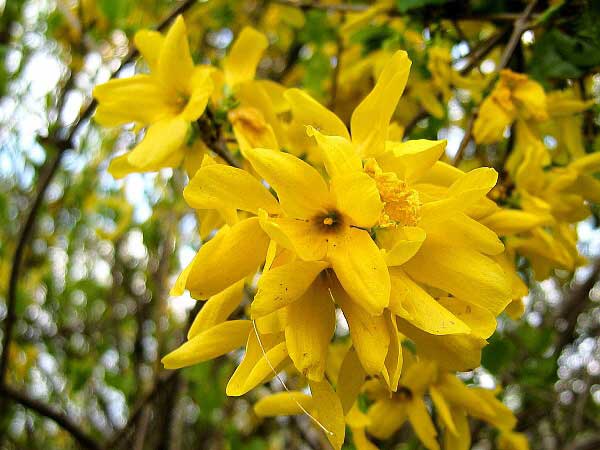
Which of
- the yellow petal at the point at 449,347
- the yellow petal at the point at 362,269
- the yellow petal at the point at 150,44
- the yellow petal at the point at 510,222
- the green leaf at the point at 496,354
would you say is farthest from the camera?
the green leaf at the point at 496,354

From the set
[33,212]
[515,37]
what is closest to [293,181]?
[515,37]

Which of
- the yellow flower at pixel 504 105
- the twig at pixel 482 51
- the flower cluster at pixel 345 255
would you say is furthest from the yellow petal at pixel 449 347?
the twig at pixel 482 51

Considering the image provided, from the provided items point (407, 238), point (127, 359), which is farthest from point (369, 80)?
point (127, 359)

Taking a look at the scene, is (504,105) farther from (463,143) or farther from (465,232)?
(465,232)

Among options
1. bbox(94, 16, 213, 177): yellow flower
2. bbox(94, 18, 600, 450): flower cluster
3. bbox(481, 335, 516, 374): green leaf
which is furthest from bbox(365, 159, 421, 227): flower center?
bbox(481, 335, 516, 374): green leaf

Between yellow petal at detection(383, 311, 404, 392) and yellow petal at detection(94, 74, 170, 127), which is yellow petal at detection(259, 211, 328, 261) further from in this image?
yellow petal at detection(94, 74, 170, 127)

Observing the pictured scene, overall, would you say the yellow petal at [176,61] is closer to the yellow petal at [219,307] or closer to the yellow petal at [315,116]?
the yellow petal at [315,116]

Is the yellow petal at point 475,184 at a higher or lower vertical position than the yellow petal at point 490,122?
higher
